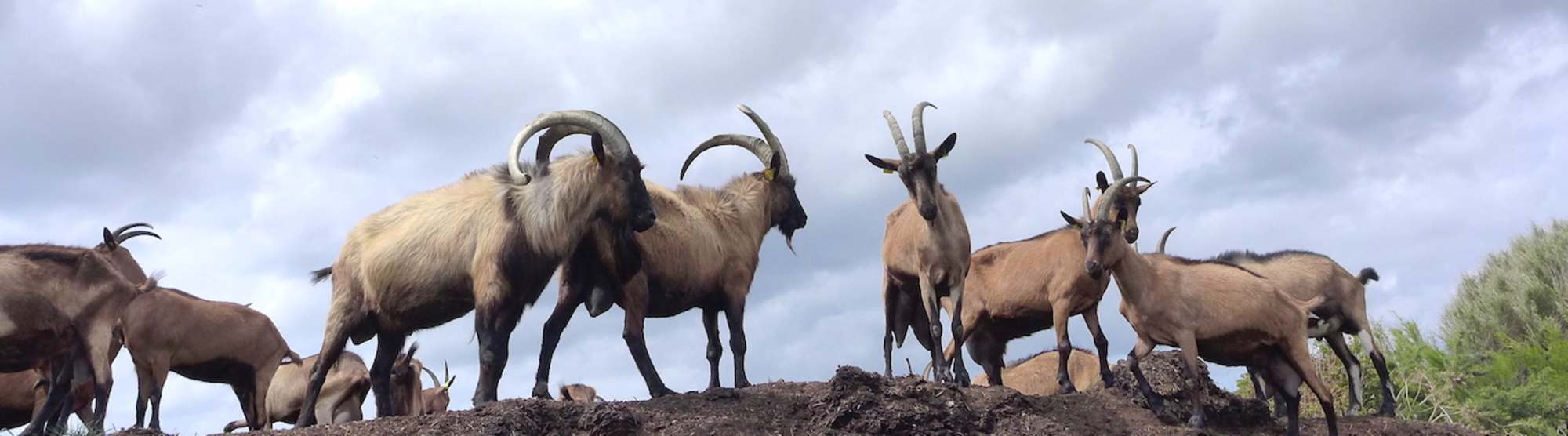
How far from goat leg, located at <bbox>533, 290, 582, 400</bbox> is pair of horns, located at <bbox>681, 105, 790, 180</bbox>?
2.33 metres

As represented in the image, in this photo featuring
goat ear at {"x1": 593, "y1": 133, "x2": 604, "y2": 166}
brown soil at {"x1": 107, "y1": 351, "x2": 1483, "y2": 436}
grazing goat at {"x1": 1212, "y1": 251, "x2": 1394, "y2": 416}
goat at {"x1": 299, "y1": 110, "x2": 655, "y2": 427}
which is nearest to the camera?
brown soil at {"x1": 107, "y1": 351, "x2": 1483, "y2": 436}

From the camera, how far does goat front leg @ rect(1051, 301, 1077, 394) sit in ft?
38.8

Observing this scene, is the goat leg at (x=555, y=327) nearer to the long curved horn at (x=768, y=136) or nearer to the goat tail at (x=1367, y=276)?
the long curved horn at (x=768, y=136)

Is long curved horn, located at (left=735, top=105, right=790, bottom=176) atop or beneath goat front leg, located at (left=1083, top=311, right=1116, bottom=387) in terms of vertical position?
atop

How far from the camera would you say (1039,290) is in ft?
41.2

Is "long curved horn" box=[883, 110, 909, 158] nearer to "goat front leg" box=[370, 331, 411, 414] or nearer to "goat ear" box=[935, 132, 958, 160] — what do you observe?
"goat ear" box=[935, 132, 958, 160]

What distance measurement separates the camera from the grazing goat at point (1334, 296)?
12258mm

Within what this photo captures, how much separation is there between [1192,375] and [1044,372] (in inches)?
204

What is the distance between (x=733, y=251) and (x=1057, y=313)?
3127 millimetres

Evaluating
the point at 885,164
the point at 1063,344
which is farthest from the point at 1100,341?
the point at 885,164

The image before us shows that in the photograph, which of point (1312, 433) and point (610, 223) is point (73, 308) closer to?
point (610, 223)

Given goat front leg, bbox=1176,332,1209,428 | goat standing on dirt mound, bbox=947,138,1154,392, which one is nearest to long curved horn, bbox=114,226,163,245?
goat standing on dirt mound, bbox=947,138,1154,392

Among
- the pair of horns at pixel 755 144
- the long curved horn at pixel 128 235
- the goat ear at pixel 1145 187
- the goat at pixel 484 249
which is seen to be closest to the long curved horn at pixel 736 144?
the pair of horns at pixel 755 144

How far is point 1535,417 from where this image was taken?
1962 centimetres
